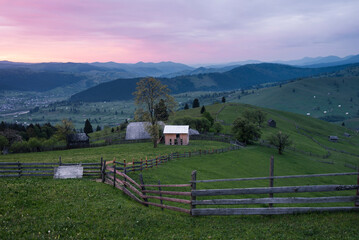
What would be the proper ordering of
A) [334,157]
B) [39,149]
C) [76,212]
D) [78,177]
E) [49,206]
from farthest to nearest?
[334,157], [39,149], [78,177], [49,206], [76,212]

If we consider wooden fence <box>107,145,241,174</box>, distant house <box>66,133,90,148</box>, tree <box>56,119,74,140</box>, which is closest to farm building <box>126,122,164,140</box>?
distant house <box>66,133,90,148</box>

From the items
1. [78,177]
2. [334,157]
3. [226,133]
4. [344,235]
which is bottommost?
[334,157]

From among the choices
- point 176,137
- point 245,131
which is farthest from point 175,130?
point 245,131

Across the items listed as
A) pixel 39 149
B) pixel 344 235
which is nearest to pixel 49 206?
pixel 344 235

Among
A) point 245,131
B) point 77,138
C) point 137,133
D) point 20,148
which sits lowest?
point 20,148

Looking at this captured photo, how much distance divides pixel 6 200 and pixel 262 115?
94065 mm

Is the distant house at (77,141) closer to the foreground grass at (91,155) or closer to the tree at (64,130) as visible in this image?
the foreground grass at (91,155)

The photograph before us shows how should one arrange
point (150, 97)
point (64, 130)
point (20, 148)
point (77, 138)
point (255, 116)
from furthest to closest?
point (255, 116) < point (64, 130) < point (77, 138) < point (20, 148) < point (150, 97)

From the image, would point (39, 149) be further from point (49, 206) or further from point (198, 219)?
point (198, 219)

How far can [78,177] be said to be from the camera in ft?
74.1

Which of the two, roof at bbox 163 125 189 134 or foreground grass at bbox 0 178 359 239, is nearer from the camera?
foreground grass at bbox 0 178 359 239

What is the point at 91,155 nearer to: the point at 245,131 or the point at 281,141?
the point at 245,131

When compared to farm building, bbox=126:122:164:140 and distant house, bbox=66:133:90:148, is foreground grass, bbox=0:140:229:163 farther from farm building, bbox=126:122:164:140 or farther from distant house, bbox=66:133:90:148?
farm building, bbox=126:122:164:140

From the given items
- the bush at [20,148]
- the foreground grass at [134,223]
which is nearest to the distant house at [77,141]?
the bush at [20,148]
